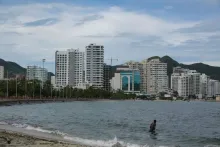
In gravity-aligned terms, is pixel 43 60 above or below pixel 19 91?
above

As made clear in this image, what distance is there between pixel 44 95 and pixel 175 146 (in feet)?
510

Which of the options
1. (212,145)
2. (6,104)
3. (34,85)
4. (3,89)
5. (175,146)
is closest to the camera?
(175,146)

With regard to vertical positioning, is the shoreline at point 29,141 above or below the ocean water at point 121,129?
above

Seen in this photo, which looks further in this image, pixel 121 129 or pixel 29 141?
pixel 121 129

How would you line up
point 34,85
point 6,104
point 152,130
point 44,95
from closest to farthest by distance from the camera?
point 152,130, point 6,104, point 34,85, point 44,95

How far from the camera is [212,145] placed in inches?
1156

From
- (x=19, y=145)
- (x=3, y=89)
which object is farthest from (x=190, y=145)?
(x=3, y=89)

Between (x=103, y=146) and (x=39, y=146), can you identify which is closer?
(x=39, y=146)

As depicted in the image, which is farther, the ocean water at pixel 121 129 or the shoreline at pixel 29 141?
the ocean water at pixel 121 129

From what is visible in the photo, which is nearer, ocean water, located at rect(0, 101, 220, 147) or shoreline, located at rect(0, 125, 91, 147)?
shoreline, located at rect(0, 125, 91, 147)

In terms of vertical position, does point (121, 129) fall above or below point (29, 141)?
below

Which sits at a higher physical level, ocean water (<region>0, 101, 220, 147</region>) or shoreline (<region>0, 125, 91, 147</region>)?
shoreline (<region>0, 125, 91, 147</region>)

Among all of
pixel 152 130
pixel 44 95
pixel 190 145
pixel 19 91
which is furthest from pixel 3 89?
pixel 190 145

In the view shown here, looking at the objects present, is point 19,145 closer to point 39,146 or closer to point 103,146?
point 39,146
